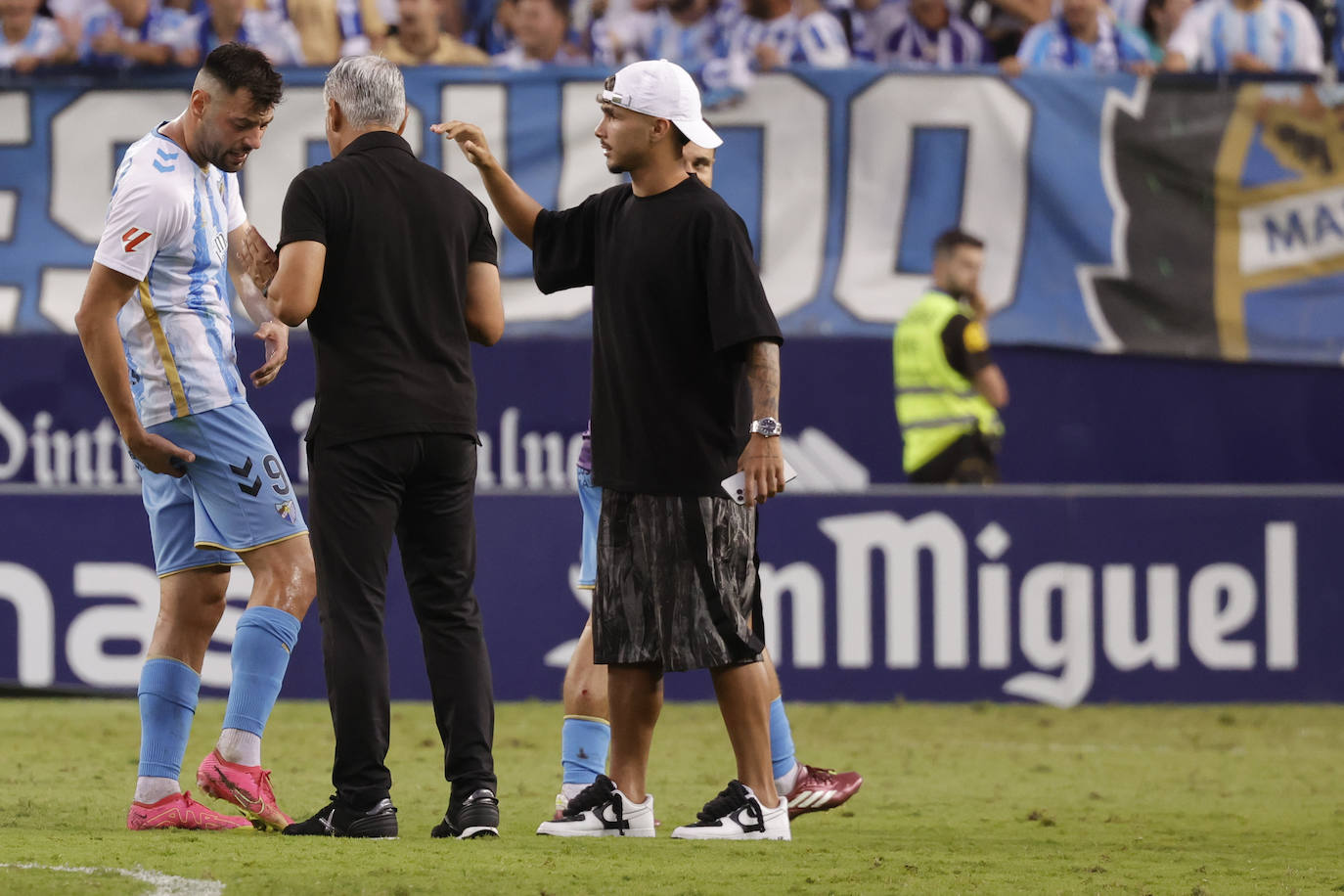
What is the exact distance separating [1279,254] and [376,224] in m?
7.88

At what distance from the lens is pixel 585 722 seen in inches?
213

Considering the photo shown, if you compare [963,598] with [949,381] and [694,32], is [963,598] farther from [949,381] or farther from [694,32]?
[694,32]

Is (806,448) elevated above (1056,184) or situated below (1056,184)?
below

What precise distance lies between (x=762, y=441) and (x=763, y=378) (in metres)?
0.16

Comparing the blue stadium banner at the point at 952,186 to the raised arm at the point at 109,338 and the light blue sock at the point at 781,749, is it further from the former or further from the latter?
the raised arm at the point at 109,338

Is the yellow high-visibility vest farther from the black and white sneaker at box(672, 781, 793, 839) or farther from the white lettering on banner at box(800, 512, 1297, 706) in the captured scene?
the black and white sneaker at box(672, 781, 793, 839)

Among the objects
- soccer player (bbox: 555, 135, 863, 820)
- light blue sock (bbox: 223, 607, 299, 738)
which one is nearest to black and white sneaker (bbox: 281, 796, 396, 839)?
light blue sock (bbox: 223, 607, 299, 738)

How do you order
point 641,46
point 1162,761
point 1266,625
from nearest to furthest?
1. point 1162,761
2. point 1266,625
3. point 641,46

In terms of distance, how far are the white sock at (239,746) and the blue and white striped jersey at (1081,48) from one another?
26.8ft

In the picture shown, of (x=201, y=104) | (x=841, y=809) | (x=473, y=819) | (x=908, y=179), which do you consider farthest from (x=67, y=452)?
(x=473, y=819)

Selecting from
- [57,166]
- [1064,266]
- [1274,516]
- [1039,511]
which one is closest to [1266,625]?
[1274,516]

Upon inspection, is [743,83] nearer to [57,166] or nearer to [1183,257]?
[1183,257]

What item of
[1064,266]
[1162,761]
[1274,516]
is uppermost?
[1064,266]

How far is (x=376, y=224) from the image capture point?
4703 millimetres
